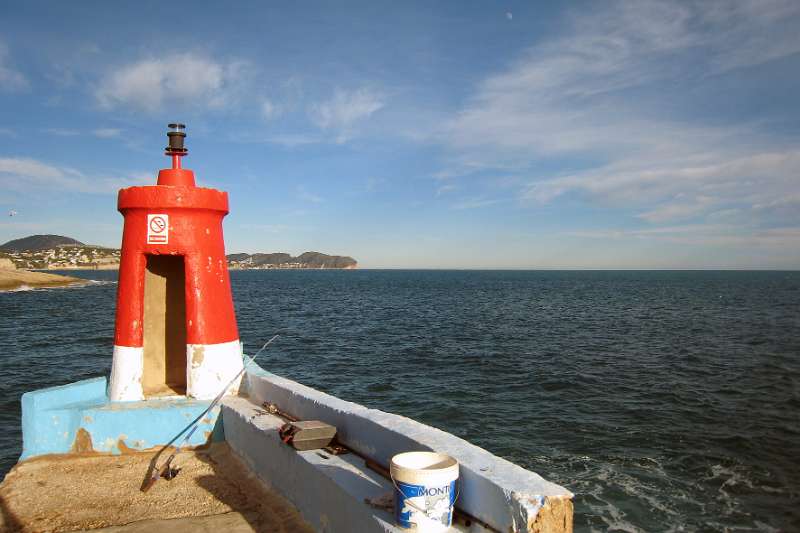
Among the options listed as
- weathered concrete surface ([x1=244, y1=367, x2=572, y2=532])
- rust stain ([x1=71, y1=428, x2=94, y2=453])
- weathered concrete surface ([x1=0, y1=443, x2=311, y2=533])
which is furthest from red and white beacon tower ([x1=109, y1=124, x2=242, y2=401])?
weathered concrete surface ([x1=244, y1=367, x2=572, y2=532])

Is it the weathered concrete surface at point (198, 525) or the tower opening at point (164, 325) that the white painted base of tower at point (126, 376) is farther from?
the weathered concrete surface at point (198, 525)

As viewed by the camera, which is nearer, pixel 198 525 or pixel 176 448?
pixel 198 525

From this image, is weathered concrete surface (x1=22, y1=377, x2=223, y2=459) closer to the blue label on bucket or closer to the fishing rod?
the fishing rod

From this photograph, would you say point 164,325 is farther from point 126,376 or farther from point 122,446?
point 122,446

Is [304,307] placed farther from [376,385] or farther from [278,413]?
[278,413]

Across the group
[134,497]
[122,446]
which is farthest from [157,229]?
[134,497]

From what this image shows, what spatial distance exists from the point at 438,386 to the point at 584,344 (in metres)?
13.4

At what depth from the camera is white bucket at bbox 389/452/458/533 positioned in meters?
3.99

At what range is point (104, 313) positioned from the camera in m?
48.9

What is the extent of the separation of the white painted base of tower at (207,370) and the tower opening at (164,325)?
138 cm

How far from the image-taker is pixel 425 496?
13.1 feet

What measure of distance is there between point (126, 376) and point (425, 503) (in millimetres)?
6189

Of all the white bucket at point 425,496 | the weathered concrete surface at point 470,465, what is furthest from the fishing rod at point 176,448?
the white bucket at point 425,496

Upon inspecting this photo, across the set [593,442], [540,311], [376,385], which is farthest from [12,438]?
[540,311]
